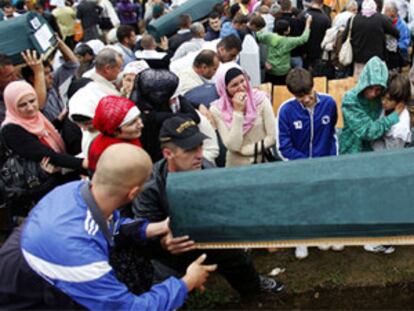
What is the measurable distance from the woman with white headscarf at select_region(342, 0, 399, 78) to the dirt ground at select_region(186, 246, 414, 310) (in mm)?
3135

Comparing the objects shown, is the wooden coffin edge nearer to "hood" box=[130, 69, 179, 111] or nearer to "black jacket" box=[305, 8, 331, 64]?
"hood" box=[130, 69, 179, 111]

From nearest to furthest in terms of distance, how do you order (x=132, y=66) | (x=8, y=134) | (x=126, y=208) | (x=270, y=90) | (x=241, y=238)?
(x=241, y=238), (x=126, y=208), (x=8, y=134), (x=132, y=66), (x=270, y=90)

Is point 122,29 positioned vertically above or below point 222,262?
above

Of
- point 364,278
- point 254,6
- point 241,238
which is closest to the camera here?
point 241,238

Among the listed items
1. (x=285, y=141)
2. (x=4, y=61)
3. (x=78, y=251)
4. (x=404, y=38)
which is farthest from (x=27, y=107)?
(x=404, y=38)

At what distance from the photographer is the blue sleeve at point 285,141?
12.7 ft

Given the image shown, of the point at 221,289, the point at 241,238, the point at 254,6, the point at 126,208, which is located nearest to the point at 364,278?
the point at 221,289

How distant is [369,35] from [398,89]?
296 cm

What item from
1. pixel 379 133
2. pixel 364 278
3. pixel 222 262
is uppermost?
pixel 379 133

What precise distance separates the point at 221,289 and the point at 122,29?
12.3ft

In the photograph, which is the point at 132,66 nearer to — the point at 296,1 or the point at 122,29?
the point at 122,29

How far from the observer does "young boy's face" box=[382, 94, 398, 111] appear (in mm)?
3852

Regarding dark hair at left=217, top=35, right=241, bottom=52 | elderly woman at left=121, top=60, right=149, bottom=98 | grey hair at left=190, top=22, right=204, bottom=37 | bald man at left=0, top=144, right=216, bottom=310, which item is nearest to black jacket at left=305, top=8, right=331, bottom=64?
grey hair at left=190, top=22, right=204, bottom=37

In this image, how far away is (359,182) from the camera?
2.54 m
